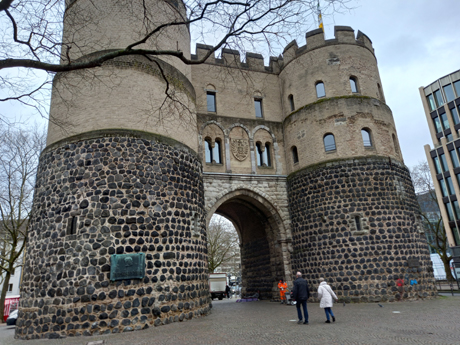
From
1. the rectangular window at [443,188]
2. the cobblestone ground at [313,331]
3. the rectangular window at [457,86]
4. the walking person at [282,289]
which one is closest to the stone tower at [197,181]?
the walking person at [282,289]

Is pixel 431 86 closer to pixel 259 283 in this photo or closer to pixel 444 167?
pixel 444 167

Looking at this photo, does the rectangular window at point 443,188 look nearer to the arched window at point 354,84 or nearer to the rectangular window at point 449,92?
the rectangular window at point 449,92

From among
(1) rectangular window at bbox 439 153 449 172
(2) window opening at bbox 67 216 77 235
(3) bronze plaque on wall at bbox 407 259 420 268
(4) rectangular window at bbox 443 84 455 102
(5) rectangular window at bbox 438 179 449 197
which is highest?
(4) rectangular window at bbox 443 84 455 102

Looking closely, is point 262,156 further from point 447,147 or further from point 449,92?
point 449,92

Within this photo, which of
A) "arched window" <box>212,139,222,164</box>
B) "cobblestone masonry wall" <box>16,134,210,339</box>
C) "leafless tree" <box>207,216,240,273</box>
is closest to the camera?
"cobblestone masonry wall" <box>16,134,210,339</box>

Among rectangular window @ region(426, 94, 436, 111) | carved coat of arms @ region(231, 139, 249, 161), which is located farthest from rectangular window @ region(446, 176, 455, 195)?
carved coat of arms @ region(231, 139, 249, 161)

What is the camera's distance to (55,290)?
983 cm

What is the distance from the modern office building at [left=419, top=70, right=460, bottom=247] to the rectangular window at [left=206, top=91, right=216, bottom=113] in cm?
3493

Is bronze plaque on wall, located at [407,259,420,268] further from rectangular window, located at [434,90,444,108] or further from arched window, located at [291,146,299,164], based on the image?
rectangular window, located at [434,90,444,108]

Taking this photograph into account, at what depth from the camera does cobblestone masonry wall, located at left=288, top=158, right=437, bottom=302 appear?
14398mm

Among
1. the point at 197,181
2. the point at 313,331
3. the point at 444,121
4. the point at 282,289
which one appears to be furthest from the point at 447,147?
the point at 313,331

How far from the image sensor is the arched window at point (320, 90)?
58.6 ft

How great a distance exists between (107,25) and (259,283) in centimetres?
1561

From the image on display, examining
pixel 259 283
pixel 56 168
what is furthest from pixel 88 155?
pixel 259 283
